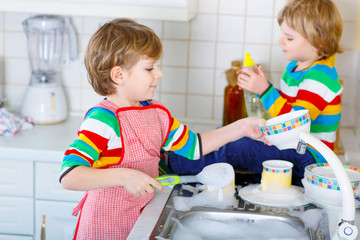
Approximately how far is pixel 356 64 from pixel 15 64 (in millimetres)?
1428

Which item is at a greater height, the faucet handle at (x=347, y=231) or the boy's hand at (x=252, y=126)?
the boy's hand at (x=252, y=126)

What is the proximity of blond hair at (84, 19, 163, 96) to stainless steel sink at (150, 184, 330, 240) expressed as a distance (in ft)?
1.22

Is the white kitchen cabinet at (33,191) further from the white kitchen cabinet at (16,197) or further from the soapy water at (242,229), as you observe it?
the soapy water at (242,229)

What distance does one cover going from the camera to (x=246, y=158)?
1747mm

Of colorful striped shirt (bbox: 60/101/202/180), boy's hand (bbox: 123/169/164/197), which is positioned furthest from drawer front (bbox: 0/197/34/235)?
boy's hand (bbox: 123/169/164/197)

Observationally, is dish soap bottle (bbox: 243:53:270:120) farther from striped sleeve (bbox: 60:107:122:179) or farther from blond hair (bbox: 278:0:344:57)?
striped sleeve (bbox: 60:107:122:179)

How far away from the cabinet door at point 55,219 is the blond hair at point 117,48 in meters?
0.76

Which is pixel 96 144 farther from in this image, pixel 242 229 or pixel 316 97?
pixel 316 97

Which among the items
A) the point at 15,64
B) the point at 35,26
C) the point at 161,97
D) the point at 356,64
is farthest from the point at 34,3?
the point at 356,64

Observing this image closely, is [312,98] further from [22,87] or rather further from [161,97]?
[22,87]

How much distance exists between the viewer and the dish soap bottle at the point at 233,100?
7.18 feet

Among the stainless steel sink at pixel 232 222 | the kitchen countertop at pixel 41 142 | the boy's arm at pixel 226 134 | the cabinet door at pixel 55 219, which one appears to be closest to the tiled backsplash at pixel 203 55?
the kitchen countertop at pixel 41 142

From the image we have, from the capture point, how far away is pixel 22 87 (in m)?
2.47

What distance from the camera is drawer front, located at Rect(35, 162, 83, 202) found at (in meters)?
2.01
